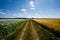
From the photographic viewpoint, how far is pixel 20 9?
670 centimetres

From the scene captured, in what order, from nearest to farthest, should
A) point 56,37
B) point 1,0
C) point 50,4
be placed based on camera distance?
point 56,37
point 50,4
point 1,0

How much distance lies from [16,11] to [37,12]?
1.08 meters

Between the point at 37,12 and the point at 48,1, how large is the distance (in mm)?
A: 755

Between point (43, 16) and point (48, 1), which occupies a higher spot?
point (48, 1)

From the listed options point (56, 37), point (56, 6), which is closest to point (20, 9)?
point (56, 6)

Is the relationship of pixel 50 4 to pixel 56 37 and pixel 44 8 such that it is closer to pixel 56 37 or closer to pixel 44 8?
pixel 44 8

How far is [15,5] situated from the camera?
6.68 meters

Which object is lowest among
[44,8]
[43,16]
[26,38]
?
[26,38]

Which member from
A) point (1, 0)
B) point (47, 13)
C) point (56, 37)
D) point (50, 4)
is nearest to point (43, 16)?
point (47, 13)

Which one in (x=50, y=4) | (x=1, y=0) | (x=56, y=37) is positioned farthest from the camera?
(x=1, y=0)

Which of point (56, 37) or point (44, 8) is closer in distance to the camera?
point (56, 37)

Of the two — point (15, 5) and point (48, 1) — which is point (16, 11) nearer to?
point (15, 5)

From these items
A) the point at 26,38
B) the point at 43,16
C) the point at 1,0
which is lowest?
the point at 26,38

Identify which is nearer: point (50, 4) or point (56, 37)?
point (56, 37)
